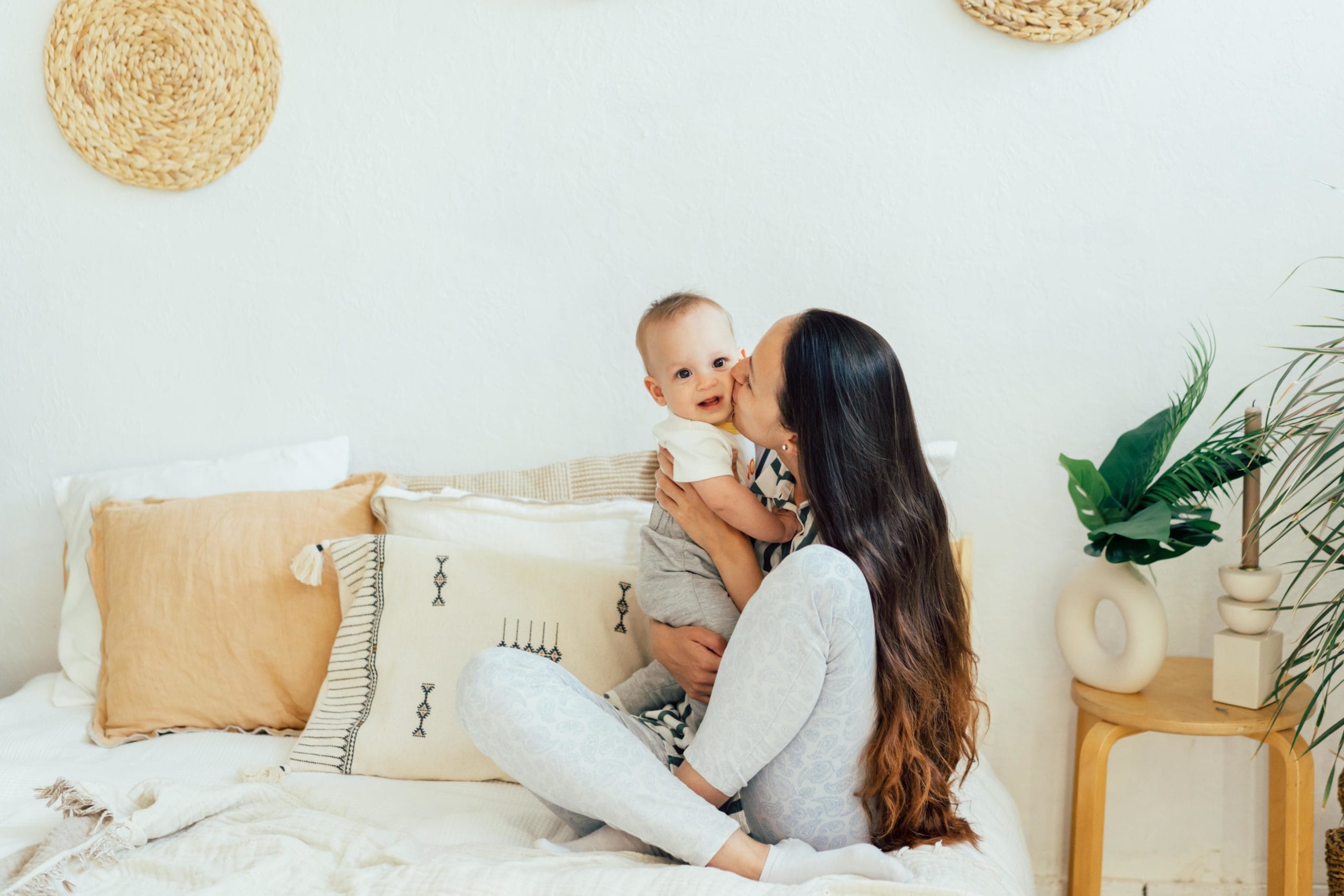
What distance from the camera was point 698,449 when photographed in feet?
4.38

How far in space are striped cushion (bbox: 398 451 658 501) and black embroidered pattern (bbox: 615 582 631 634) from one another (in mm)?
225

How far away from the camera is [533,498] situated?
5.49ft

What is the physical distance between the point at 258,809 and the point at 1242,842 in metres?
1.74

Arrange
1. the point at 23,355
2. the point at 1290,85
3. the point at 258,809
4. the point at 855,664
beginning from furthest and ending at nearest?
the point at 23,355
the point at 1290,85
the point at 258,809
the point at 855,664

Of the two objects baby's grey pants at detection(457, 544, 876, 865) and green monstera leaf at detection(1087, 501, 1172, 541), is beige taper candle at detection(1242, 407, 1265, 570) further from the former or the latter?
baby's grey pants at detection(457, 544, 876, 865)

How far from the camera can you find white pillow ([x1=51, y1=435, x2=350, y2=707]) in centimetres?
171

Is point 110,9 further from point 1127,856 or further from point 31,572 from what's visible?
point 1127,856

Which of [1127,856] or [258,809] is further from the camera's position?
[1127,856]

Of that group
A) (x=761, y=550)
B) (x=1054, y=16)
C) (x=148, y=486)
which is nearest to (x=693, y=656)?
(x=761, y=550)

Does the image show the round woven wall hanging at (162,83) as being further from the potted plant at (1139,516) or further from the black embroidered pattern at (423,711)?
the potted plant at (1139,516)

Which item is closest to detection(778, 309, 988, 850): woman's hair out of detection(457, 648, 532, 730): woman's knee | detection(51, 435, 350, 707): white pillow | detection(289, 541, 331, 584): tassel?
detection(457, 648, 532, 730): woman's knee

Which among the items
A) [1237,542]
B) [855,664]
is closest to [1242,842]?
[1237,542]

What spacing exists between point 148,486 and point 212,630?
0.40 meters

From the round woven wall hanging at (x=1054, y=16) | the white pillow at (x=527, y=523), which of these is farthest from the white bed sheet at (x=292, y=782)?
the round woven wall hanging at (x=1054, y=16)
